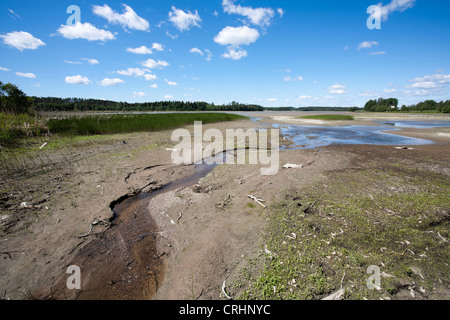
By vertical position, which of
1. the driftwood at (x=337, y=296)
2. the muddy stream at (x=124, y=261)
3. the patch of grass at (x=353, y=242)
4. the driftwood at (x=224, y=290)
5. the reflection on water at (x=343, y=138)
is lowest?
the muddy stream at (x=124, y=261)

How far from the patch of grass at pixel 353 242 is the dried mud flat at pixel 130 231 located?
0.46m

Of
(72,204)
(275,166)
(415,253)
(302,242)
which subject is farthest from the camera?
(275,166)

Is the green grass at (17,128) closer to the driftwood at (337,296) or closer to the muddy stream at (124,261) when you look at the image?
the muddy stream at (124,261)

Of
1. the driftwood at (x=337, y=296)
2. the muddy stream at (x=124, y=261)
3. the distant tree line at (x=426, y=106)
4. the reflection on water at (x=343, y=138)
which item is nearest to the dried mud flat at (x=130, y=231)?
the muddy stream at (x=124, y=261)

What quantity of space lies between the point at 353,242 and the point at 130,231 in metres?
4.55

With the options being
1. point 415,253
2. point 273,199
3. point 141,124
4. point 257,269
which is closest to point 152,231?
point 257,269

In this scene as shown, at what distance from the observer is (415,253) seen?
10.0 ft

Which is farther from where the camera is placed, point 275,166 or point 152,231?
point 275,166

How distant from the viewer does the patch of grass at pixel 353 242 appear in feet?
8.31

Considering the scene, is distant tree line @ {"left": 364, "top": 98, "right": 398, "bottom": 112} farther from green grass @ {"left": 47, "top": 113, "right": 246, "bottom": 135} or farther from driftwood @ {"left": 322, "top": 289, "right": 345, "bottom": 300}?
driftwood @ {"left": 322, "top": 289, "right": 345, "bottom": 300}

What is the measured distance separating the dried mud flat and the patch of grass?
1.52ft
